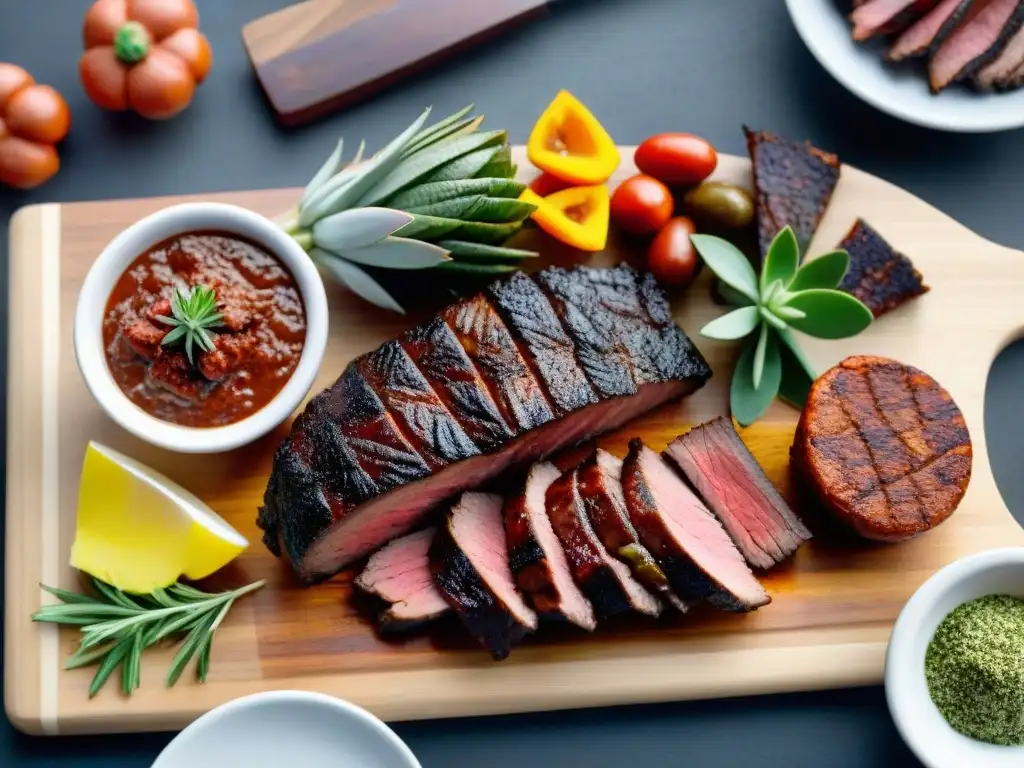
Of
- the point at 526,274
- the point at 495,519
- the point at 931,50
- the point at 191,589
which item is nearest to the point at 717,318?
the point at 526,274

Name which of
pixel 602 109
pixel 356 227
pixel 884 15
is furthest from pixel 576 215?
pixel 884 15

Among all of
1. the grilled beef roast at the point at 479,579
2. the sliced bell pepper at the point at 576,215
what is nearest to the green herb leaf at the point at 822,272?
the sliced bell pepper at the point at 576,215

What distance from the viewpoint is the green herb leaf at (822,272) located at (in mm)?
3561

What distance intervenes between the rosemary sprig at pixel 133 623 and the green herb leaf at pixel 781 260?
1.98m

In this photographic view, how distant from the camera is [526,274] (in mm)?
3568

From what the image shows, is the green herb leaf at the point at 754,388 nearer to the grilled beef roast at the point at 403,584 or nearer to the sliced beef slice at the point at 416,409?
the sliced beef slice at the point at 416,409

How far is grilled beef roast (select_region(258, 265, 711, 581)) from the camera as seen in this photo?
330 centimetres

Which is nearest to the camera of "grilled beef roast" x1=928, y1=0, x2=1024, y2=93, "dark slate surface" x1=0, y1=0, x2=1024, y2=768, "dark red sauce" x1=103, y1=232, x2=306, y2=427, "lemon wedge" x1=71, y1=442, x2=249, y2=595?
"dark red sauce" x1=103, y1=232, x2=306, y2=427

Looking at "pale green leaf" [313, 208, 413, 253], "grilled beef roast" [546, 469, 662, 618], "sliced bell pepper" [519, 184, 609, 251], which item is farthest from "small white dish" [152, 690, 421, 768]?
"sliced bell pepper" [519, 184, 609, 251]

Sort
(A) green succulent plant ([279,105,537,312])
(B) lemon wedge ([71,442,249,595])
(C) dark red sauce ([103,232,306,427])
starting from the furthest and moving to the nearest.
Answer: (A) green succulent plant ([279,105,537,312]) → (B) lemon wedge ([71,442,249,595]) → (C) dark red sauce ([103,232,306,427])

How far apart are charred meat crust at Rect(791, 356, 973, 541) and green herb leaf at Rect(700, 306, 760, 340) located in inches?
11.2

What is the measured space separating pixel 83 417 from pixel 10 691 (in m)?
0.89

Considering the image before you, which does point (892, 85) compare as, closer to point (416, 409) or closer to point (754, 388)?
point (754, 388)

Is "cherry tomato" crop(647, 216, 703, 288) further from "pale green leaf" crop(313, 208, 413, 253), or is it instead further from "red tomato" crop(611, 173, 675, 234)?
"pale green leaf" crop(313, 208, 413, 253)
